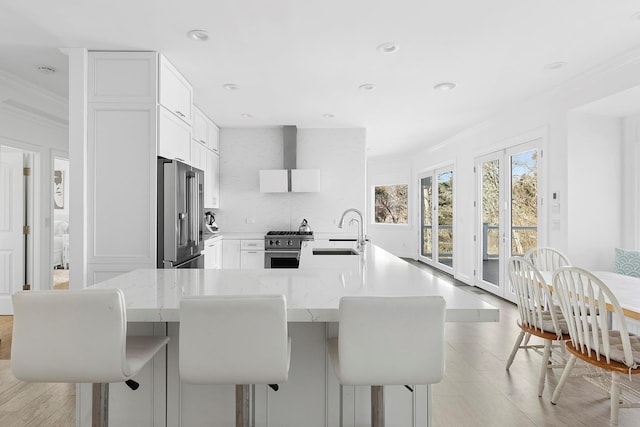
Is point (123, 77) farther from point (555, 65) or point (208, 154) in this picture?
point (555, 65)

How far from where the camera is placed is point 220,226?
5887 mm

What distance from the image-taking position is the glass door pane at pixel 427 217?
8070mm

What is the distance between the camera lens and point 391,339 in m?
1.33

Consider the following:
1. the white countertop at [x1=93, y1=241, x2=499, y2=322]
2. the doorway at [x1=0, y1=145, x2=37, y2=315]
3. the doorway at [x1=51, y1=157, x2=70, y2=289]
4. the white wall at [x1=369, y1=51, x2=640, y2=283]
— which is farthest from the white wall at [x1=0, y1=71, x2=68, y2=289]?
the white wall at [x1=369, y1=51, x2=640, y2=283]

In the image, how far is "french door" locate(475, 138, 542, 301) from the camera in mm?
4594

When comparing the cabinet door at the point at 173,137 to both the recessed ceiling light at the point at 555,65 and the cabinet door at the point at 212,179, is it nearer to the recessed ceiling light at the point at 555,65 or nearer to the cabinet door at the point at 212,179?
the cabinet door at the point at 212,179

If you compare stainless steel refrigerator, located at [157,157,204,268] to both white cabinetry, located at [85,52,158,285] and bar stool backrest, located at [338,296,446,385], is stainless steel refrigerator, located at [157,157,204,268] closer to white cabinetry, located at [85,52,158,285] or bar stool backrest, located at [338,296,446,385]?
white cabinetry, located at [85,52,158,285]

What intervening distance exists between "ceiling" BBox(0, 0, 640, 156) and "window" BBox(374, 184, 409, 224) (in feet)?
15.9

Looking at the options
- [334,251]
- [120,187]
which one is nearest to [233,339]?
[120,187]

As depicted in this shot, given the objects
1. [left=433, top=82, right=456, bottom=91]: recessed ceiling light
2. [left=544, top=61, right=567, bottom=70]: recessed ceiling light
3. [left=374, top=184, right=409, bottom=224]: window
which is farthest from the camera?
[left=374, top=184, right=409, bottom=224]: window

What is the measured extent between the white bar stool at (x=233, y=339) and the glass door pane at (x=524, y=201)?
4.22 m

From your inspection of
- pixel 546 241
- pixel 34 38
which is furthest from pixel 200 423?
pixel 546 241

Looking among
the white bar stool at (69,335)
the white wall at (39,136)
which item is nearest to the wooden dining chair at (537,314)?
the white bar stool at (69,335)

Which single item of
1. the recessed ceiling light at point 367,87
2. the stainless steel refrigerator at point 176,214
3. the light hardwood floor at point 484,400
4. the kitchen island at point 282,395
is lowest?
the light hardwood floor at point 484,400
